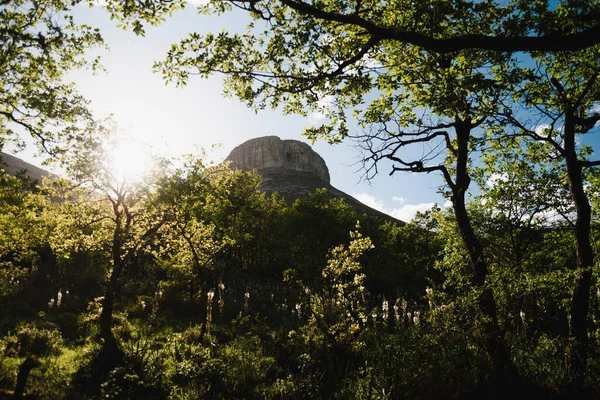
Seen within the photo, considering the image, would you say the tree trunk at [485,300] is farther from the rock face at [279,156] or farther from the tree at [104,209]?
the rock face at [279,156]

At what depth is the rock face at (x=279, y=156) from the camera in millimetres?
181625

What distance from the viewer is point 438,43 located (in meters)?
4.10

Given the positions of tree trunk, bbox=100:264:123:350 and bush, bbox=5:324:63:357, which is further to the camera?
tree trunk, bbox=100:264:123:350

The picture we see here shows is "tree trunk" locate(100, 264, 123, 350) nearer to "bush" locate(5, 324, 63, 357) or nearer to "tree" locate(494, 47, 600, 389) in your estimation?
"bush" locate(5, 324, 63, 357)

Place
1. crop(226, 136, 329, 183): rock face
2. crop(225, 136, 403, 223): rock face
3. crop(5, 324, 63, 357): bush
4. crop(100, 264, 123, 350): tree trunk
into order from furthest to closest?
1. crop(226, 136, 329, 183): rock face
2. crop(225, 136, 403, 223): rock face
3. crop(100, 264, 123, 350): tree trunk
4. crop(5, 324, 63, 357): bush

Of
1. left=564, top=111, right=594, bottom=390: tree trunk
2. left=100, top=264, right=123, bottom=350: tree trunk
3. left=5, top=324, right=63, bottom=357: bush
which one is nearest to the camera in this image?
left=564, top=111, right=594, bottom=390: tree trunk

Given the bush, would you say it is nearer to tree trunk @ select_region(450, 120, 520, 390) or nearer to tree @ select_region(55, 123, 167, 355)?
tree @ select_region(55, 123, 167, 355)

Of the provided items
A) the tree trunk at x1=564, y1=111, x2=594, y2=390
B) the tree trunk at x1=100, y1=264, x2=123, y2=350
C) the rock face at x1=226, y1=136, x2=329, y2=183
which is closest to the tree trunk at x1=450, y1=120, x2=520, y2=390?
the tree trunk at x1=564, y1=111, x2=594, y2=390

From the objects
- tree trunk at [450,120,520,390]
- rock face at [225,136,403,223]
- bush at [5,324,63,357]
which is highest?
rock face at [225,136,403,223]

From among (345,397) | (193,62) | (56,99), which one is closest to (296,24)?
(193,62)

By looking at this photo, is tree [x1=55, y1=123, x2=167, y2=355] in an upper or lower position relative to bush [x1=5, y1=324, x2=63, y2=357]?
upper

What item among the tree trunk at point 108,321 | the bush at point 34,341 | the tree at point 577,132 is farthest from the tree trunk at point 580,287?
the bush at point 34,341

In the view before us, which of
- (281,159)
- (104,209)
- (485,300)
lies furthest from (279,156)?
(485,300)

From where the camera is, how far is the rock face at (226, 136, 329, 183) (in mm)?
181625
